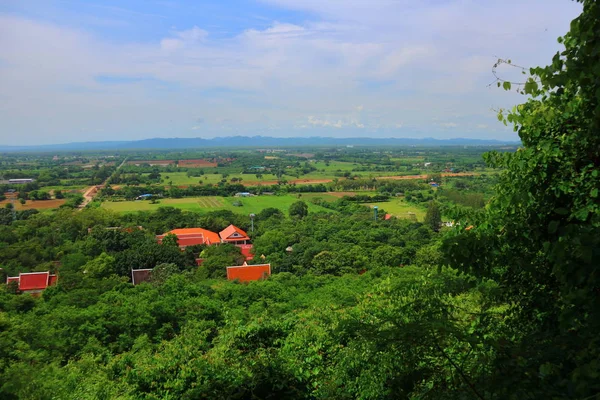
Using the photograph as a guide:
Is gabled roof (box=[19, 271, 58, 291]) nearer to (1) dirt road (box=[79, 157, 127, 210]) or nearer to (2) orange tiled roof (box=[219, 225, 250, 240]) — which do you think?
(2) orange tiled roof (box=[219, 225, 250, 240])

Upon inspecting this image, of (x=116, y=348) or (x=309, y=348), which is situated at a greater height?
(x=309, y=348)

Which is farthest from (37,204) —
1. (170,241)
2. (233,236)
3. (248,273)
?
(248,273)

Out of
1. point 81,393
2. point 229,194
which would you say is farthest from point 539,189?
point 229,194

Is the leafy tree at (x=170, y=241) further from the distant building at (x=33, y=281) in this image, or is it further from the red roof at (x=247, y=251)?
the distant building at (x=33, y=281)

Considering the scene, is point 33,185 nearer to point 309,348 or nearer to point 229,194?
point 229,194

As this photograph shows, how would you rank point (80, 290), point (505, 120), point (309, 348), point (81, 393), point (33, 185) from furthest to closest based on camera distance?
point (33, 185) → point (80, 290) → point (309, 348) → point (81, 393) → point (505, 120)

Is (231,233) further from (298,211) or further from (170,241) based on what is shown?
(298,211)

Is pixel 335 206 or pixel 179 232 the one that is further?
pixel 335 206

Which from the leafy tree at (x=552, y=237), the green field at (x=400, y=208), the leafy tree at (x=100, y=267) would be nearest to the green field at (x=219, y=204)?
the green field at (x=400, y=208)
